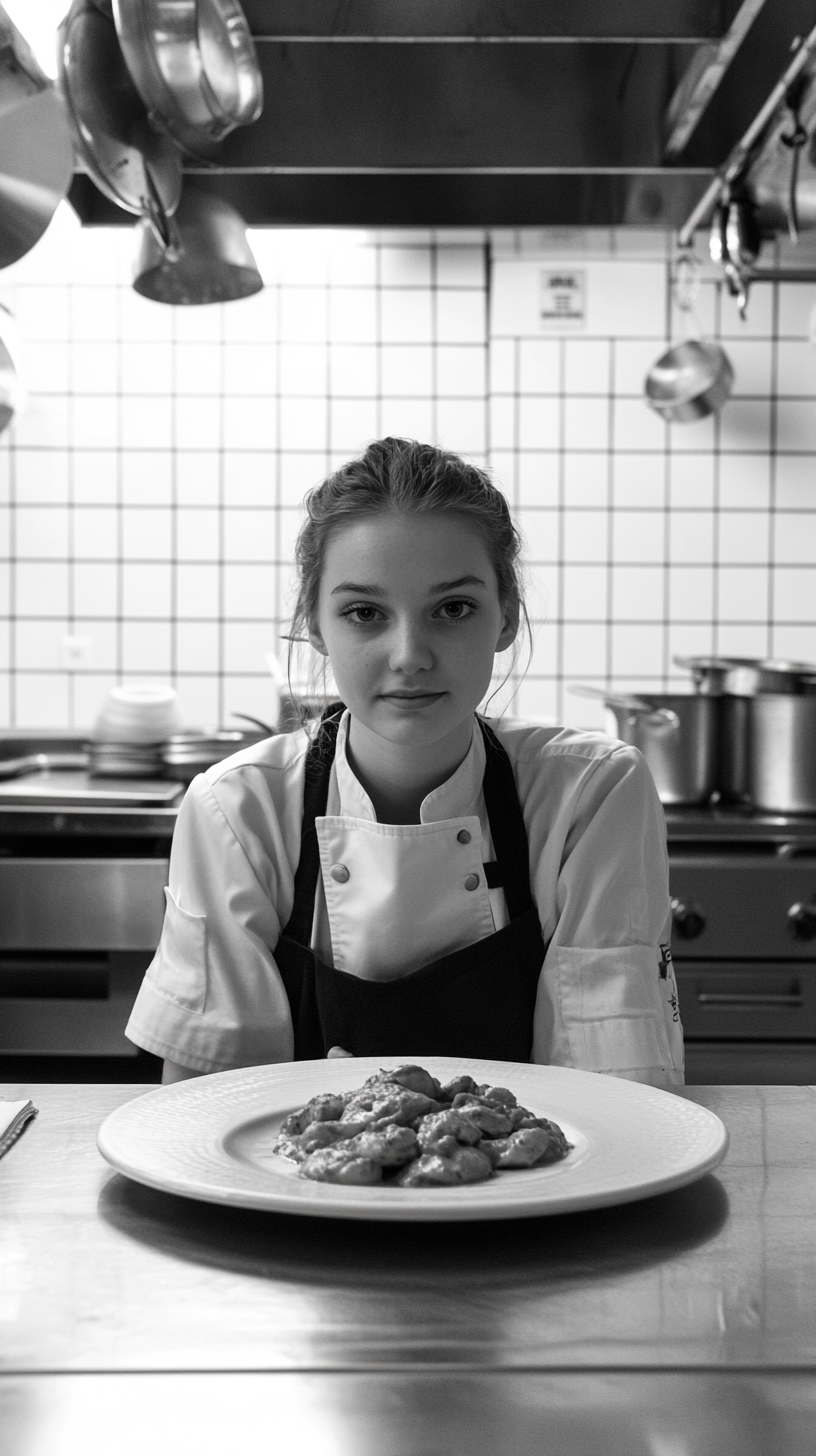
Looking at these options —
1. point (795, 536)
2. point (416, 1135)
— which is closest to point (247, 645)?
point (795, 536)

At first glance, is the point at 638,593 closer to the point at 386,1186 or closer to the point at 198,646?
the point at 198,646

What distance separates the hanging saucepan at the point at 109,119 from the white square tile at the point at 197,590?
1421 millimetres

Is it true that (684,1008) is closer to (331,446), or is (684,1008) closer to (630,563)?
(630,563)

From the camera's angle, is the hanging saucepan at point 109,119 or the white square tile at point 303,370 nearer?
the hanging saucepan at point 109,119

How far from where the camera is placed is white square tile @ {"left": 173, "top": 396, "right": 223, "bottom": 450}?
2.95 metres

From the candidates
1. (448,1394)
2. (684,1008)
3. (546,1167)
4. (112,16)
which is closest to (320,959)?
(546,1167)

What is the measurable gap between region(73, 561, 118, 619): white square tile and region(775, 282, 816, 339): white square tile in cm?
148

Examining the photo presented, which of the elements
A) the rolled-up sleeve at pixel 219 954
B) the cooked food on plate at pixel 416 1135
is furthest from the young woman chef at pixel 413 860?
the cooked food on plate at pixel 416 1135

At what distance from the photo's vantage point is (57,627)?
9.79 ft

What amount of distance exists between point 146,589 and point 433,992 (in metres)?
1.99

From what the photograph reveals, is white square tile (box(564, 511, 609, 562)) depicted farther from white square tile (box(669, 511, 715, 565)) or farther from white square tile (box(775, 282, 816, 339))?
white square tile (box(775, 282, 816, 339))

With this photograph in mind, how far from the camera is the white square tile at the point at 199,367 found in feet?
9.64

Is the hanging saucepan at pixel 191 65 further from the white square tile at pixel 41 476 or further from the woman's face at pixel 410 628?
the white square tile at pixel 41 476

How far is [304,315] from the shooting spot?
2.94m
